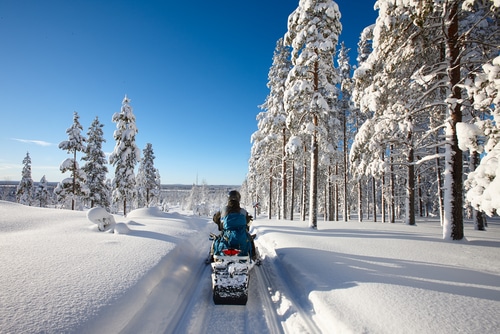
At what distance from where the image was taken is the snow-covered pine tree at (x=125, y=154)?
1058 inches

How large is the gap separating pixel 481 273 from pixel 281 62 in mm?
20699

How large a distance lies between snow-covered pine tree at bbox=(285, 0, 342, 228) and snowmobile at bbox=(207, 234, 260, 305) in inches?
373

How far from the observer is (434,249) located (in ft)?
25.2

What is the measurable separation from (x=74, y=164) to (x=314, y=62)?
2829 centimetres

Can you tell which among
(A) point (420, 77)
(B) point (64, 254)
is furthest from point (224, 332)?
(A) point (420, 77)

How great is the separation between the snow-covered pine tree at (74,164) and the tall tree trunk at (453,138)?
32.8 m

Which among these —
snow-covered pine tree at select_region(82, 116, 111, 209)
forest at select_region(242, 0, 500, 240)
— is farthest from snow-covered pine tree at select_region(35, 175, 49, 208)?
forest at select_region(242, 0, 500, 240)

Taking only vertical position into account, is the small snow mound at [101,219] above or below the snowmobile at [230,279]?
above

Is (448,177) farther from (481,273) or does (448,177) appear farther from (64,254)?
(64,254)

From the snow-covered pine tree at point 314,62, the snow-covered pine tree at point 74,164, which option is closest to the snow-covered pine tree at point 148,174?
the snow-covered pine tree at point 74,164

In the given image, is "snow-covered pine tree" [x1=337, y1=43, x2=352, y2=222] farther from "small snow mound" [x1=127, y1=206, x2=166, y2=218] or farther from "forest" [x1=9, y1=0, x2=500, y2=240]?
"small snow mound" [x1=127, y1=206, x2=166, y2=218]

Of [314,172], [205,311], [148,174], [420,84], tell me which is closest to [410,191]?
[314,172]

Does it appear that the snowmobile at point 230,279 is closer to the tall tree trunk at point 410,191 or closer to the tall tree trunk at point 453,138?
the tall tree trunk at point 453,138

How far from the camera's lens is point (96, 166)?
29609 millimetres
